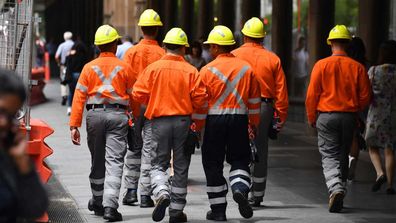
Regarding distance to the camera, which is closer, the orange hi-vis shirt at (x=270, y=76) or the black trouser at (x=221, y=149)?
the black trouser at (x=221, y=149)

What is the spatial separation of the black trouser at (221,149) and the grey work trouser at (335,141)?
1.10m

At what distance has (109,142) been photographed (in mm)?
10297

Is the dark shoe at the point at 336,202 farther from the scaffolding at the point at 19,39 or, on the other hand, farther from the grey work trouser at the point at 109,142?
the scaffolding at the point at 19,39

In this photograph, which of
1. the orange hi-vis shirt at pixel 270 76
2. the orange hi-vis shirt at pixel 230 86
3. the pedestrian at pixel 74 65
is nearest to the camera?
the orange hi-vis shirt at pixel 230 86

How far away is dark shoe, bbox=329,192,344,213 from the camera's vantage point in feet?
35.6

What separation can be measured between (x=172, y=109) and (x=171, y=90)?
0.57 feet

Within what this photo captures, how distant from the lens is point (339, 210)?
11008 millimetres

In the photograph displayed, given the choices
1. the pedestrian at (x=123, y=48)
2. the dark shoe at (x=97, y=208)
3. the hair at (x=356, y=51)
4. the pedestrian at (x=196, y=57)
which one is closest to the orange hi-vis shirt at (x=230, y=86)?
the dark shoe at (x=97, y=208)

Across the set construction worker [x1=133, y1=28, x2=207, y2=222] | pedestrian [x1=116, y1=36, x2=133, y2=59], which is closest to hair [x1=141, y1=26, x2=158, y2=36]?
construction worker [x1=133, y1=28, x2=207, y2=222]

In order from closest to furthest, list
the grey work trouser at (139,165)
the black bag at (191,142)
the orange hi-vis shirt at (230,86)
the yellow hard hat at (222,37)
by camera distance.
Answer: the black bag at (191,142) → the orange hi-vis shirt at (230,86) → the yellow hard hat at (222,37) → the grey work trouser at (139,165)

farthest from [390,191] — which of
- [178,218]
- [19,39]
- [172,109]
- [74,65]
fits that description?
[74,65]

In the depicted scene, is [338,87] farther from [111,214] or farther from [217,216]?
[111,214]

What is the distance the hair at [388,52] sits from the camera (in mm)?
12250

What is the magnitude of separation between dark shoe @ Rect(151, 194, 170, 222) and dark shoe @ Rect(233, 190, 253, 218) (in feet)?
2.13
